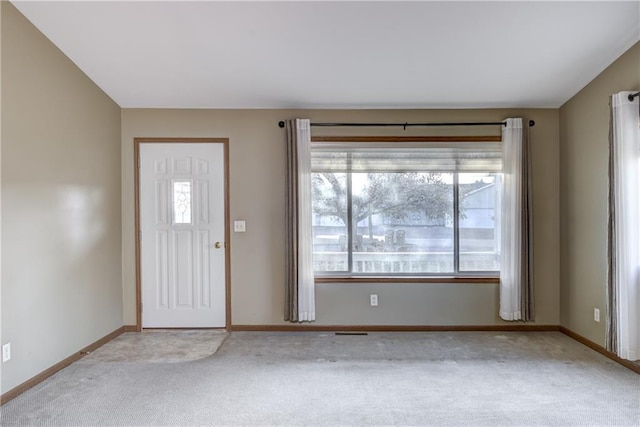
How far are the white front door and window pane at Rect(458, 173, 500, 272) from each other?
260 centimetres

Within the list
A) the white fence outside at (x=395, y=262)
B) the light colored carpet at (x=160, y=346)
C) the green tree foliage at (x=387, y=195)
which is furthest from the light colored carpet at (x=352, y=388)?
the green tree foliage at (x=387, y=195)

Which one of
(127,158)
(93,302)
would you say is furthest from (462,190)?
(93,302)

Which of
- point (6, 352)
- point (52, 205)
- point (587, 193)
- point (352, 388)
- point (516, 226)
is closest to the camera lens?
point (6, 352)

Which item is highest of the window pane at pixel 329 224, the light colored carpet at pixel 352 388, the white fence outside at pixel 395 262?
the window pane at pixel 329 224

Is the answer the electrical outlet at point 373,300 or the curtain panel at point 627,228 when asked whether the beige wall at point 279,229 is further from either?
the curtain panel at point 627,228

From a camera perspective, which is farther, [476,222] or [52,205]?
[476,222]

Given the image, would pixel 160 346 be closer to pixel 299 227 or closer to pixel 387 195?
pixel 299 227

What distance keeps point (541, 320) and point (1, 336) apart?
466 cm

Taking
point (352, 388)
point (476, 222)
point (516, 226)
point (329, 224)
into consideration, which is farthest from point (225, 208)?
point (516, 226)

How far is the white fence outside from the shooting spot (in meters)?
3.75

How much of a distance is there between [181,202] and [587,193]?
4.02m

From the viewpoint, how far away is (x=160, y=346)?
329cm

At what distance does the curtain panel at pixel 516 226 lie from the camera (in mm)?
3488

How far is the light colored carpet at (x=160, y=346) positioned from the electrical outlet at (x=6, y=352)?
2.28ft
